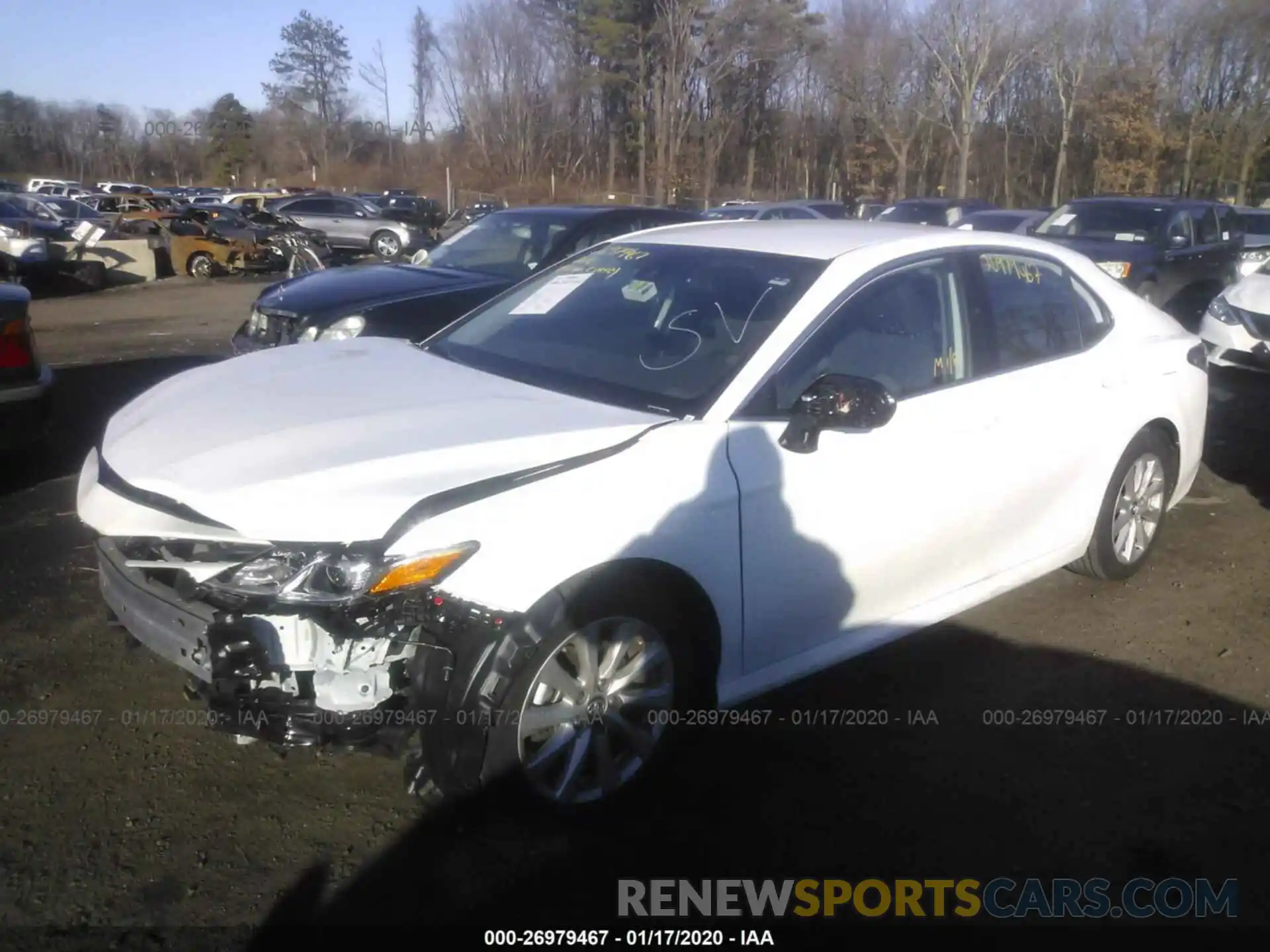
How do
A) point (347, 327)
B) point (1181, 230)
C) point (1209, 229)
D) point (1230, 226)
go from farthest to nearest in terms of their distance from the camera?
point (1230, 226), point (1209, 229), point (1181, 230), point (347, 327)

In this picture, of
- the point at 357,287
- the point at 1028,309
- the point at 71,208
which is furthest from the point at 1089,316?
the point at 71,208

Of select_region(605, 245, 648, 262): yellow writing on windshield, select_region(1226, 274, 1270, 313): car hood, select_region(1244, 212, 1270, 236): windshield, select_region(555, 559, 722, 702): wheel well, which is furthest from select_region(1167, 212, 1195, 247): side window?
select_region(555, 559, 722, 702): wheel well

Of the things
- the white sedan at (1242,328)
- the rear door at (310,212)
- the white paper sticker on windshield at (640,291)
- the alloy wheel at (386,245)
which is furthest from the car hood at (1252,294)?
the rear door at (310,212)

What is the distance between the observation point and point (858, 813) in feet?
11.3

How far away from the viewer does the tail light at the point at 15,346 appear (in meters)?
5.80

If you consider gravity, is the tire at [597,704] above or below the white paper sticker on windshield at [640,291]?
below

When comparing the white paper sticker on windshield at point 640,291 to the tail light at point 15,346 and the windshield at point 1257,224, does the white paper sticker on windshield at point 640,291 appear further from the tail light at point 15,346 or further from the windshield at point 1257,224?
the windshield at point 1257,224

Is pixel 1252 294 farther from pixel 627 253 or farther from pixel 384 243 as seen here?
pixel 384 243

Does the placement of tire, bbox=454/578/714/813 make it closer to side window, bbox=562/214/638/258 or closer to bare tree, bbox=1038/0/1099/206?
side window, bbox=562/214/638/258

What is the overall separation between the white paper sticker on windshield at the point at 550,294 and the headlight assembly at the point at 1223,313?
25.3 ft

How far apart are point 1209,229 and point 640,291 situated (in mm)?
12321

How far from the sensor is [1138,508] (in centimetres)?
523

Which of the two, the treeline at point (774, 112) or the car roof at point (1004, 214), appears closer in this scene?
the car roof at point (1004, 214)

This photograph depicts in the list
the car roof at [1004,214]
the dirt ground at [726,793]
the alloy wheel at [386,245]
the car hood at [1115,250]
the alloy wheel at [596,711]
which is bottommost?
the dirt ground at [726,793]
